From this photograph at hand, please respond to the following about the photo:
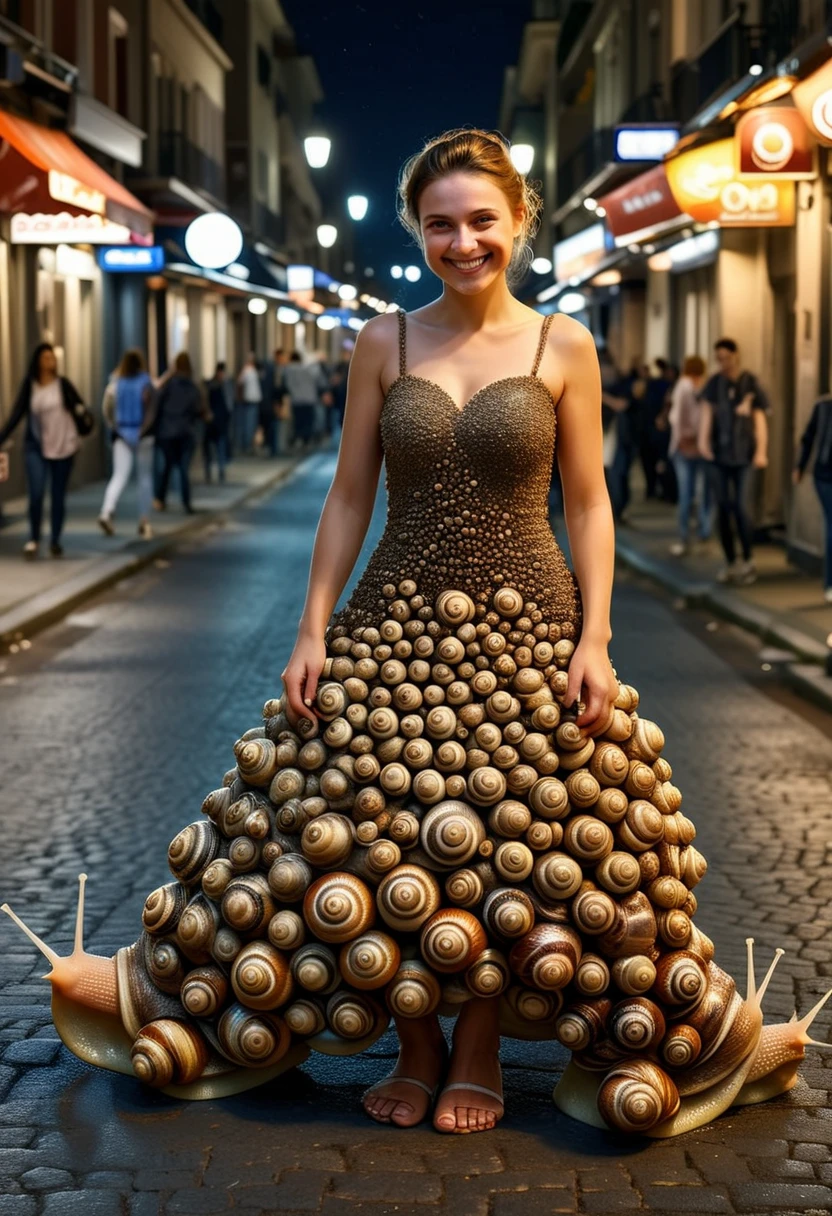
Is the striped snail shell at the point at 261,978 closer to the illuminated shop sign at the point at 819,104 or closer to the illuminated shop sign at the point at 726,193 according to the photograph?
the illuminated shop sign at the point at 819,104

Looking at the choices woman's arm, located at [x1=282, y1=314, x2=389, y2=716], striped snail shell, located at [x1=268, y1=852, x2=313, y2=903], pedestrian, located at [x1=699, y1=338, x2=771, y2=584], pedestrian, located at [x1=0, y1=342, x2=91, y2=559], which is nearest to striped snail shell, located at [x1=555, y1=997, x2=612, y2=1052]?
striped snail shell, located at [x1=268, y1=852, x2=313, y2=903]

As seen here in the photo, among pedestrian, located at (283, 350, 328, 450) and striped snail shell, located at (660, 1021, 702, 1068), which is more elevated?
pedestrian, located at (283, 350, 328, 450)

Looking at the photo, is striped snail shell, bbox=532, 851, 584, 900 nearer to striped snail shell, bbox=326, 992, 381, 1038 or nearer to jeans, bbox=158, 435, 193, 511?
striped snail shell, bbox=326, 992, 381, 1038

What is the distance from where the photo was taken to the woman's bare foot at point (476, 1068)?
13.8 feet

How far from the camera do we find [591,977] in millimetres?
4137

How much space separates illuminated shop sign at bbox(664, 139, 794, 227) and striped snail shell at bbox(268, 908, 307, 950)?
1439cm

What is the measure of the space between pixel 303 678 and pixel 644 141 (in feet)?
70.8

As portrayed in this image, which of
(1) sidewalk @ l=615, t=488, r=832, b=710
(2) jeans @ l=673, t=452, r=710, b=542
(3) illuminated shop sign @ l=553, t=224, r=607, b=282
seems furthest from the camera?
(3) illuminated shop sign @ l=553, t=224, r=607, b=282

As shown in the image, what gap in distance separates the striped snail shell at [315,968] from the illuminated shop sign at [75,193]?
1646cm

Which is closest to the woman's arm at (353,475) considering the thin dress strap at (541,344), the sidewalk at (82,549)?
the thin dress strap at (541,344)

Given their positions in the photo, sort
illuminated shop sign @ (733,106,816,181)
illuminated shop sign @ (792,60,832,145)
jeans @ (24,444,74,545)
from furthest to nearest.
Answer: jeans @ (24,444,74,545)
illuminated shop sign @ (733,106,816,181)
illuminated shop sign @ (792,60,832,145)

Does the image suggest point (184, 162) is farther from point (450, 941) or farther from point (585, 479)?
point (450, 941)

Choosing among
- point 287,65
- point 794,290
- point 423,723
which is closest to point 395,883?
point 423,723

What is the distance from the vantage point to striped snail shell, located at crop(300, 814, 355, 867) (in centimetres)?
415
